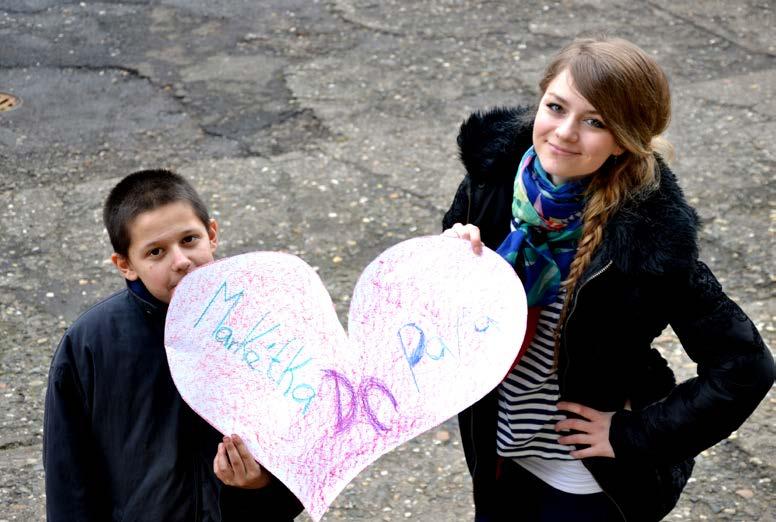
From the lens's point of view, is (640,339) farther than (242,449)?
Yes

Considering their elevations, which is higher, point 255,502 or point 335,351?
point 335,351

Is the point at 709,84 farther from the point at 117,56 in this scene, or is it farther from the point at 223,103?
the point at 117,56

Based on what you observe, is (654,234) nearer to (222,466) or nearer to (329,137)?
(222,466)

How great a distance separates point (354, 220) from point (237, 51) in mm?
2405

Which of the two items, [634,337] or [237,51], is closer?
[634,337]

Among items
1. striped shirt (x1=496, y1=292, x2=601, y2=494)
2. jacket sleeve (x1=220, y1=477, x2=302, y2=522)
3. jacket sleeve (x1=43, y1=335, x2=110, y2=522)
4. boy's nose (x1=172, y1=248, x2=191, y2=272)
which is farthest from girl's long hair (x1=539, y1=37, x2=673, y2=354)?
jacket sleeve (x1=43, y1=335, x2=110, y2=522)

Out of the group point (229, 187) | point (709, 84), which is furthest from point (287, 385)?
point (709, 84)

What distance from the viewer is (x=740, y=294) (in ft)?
15.4

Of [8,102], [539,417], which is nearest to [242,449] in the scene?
[539,417]

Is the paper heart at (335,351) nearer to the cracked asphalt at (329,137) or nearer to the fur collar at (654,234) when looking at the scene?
the fur collar at (654,234)

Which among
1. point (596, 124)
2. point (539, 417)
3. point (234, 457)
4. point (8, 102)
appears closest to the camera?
point (234, 457)

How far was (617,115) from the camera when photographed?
2184 mm

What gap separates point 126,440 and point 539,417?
96 centimetres

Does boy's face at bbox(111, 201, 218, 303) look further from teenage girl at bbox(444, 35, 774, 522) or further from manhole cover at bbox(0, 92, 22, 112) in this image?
manhole cover at bbox(0, 92, 22, 112)
